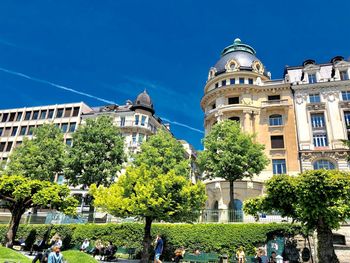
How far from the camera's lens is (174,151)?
98.5 feet

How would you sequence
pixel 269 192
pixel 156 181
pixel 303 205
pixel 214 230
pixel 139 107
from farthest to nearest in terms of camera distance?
pixel 139 107 < pixel 214 230 < pixel 156 181 < pixel 269 192 < pixel 303 205

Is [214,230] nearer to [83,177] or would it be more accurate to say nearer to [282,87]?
[83,177]

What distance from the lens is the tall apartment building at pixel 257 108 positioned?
35.5 meters

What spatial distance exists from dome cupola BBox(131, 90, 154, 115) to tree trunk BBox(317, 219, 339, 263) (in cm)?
3687

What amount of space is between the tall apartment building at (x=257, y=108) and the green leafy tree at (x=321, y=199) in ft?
62.6

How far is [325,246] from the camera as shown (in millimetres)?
14094

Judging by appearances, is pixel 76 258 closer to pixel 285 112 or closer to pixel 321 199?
pixel 321 199

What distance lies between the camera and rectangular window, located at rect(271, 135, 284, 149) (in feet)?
120

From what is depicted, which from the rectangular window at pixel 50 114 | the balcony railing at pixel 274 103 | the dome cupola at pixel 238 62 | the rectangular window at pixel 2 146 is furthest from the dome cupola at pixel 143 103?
the rectangular window at pixel 2 146

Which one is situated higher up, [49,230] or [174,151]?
[174,151]

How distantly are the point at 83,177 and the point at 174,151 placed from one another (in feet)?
36.1

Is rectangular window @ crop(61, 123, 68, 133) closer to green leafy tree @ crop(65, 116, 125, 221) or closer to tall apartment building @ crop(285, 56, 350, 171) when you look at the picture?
green leafy tree @ crop(65, 116, 125, 221)

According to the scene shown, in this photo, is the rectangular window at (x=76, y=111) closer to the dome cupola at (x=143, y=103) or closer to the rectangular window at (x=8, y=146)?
the dome cupola at (x=143, y=103)

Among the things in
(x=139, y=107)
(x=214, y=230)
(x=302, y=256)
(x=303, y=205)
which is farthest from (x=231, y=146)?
(x=139, y=107)
